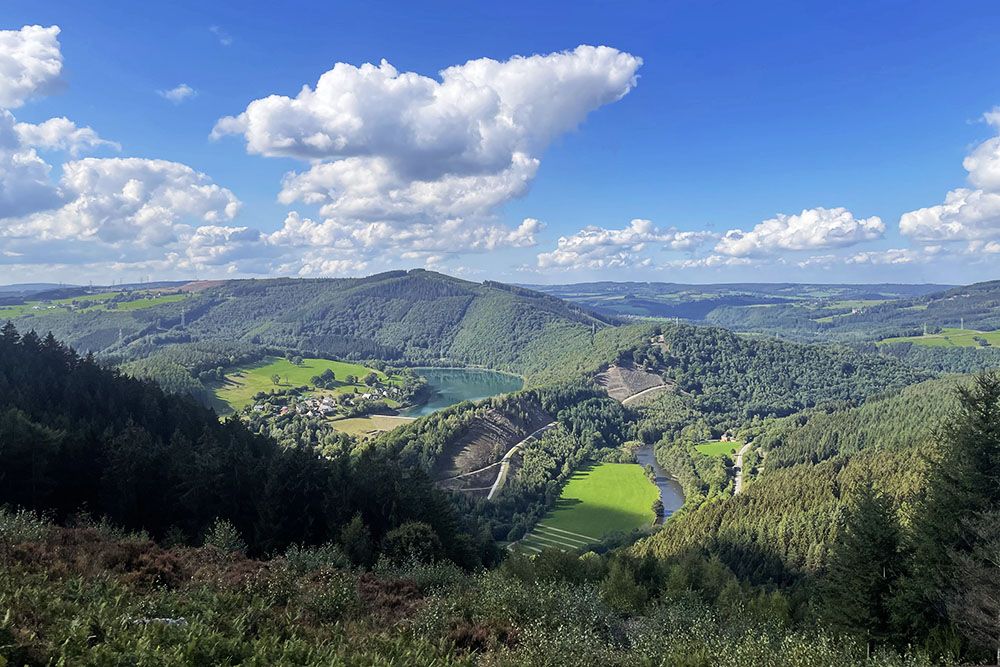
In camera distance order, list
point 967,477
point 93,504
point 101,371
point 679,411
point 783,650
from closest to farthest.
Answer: point 783,650, point 967,477, point 93,504, point 101,371, point 679,411

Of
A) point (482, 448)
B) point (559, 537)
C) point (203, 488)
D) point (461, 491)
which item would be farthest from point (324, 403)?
point (203, 488)

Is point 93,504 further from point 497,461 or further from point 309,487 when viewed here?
point 497,461

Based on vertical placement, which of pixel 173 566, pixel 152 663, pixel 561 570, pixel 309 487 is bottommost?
pixel 561 570

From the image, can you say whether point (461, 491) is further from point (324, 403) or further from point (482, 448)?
point (324, 403)

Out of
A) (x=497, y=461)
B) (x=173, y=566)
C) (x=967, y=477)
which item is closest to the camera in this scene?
(x=173, y=566)

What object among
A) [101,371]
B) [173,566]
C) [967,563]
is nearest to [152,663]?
[173,566]

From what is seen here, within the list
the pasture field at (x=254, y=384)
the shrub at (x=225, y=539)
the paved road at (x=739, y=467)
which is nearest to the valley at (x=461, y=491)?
the shrub at (x=225, y=539)

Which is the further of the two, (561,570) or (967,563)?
(561,570)

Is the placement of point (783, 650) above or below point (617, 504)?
above
